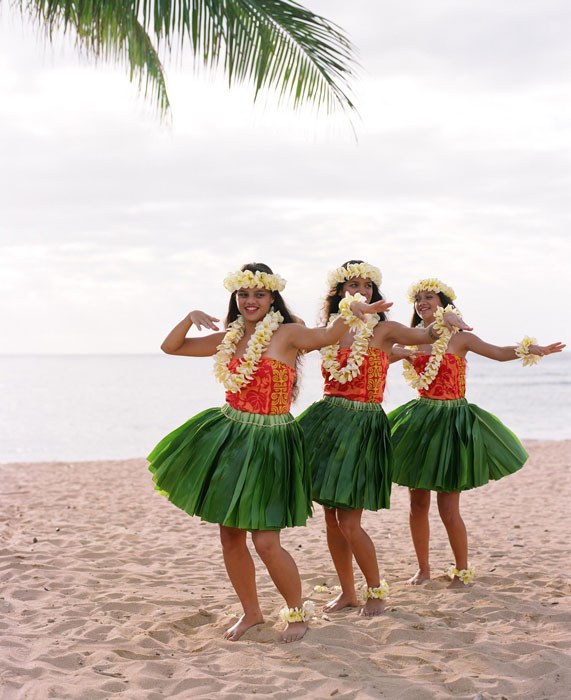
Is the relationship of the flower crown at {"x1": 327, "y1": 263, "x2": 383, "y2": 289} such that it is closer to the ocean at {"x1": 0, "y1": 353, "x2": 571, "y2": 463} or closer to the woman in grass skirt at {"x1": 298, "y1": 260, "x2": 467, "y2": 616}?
the woman in grass skirt at {"x1": 298, "y1": 260, "x2": 467, "y2": 616}

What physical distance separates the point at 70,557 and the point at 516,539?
3.28 metres

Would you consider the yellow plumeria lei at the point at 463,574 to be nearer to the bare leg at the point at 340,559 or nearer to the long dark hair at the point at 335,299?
the bare leg at the point at 340,559

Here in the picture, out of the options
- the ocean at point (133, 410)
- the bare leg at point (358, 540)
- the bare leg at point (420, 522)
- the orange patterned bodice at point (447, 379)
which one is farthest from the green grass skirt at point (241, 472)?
the ocean at point (133, 410)

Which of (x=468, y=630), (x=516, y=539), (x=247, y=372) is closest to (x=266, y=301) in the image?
(x=247, y=372)

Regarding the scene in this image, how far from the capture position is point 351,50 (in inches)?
227

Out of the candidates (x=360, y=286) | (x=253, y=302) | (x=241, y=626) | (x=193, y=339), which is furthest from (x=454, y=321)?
(x=241, y=626)

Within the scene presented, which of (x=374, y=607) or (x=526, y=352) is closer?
(x=374, y=607)

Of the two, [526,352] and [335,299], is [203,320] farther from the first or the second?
[526,352]

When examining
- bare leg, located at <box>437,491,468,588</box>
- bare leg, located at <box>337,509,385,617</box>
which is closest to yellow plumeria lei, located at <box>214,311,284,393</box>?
bare leg, located at <box>337,509,385,617</box>

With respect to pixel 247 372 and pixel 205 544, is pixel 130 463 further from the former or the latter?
pixel 247 372

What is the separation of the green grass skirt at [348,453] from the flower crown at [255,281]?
68cm

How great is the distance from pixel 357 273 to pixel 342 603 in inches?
66.1

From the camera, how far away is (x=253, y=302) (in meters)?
3.72

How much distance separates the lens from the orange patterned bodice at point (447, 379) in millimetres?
4555
